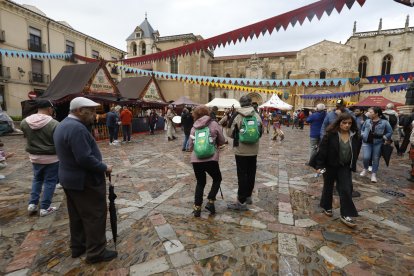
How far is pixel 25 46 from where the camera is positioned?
20.1 metres

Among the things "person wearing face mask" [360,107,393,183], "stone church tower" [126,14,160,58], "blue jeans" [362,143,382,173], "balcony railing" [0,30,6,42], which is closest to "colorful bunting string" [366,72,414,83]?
"person wearing face mask" [360,107,393,183]

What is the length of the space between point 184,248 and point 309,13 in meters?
3.28

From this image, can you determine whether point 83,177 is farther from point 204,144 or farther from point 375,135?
point 375,135

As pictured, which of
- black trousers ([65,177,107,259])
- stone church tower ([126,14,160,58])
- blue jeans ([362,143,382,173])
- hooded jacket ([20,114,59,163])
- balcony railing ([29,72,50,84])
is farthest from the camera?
stone church tower ([126,14,160,58])

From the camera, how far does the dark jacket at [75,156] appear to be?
201cm

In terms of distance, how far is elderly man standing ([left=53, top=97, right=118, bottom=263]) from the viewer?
203 centimetres

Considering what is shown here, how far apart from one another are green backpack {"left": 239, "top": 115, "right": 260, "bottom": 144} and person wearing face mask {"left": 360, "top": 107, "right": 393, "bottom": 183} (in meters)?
3.53

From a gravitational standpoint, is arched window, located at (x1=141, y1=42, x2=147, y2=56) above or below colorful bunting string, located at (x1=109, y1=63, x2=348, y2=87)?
above

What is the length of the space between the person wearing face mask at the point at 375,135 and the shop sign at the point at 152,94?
13.4 metres

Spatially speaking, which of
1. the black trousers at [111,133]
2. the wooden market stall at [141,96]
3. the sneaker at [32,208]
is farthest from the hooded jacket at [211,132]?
the wooden market stall at [141,96]

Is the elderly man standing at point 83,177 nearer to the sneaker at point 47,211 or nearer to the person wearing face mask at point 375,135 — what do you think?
the sneaker at point 47,211

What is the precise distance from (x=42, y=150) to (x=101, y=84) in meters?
9.83

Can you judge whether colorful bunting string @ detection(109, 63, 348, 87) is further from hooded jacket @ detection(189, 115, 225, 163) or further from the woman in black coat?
hooded jacket @ detection(189, 115, 225, 163)

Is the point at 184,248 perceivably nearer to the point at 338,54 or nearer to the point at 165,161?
the point at 165,161
